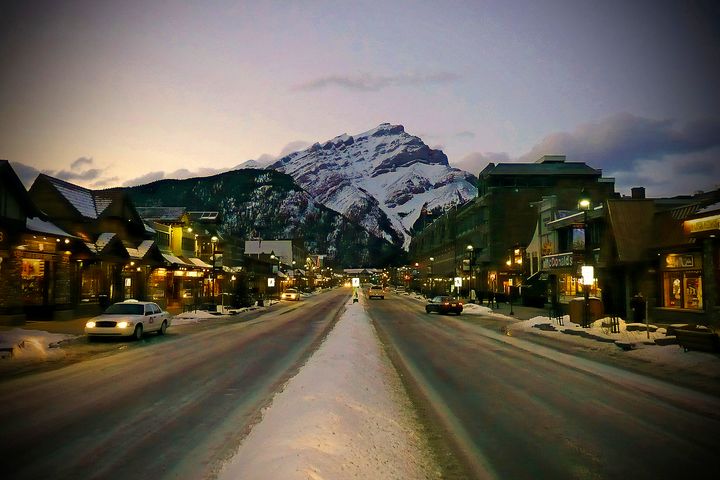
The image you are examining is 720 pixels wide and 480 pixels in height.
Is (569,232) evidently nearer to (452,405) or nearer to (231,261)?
(452,405)

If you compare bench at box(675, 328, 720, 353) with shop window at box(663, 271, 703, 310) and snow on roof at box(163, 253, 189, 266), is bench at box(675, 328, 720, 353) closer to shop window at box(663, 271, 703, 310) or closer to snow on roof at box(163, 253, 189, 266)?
shop window at box(663, 271, 703, 310)

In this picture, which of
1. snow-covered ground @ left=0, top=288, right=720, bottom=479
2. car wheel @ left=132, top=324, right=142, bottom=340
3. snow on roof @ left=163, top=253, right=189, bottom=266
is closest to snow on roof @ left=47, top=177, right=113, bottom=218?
snow on roof @ left=163, top=253, right=189, bottom=266

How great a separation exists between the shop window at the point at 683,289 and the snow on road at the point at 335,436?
2145cm

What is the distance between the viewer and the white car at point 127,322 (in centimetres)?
2200

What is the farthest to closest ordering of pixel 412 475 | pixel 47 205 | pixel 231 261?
pixel 231 261 → pixel 47 205 → pixel 412 475

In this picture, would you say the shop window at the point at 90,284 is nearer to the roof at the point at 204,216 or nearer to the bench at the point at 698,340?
the roof at the point at 204,216

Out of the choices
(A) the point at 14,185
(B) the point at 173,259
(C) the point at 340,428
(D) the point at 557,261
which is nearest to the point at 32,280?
(A) the point at 14,185

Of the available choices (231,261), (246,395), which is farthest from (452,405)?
(231,261)

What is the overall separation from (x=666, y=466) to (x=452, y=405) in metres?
4.36

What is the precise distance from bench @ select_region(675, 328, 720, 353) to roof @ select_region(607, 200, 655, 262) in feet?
43.6

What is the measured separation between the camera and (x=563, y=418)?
9.62 meters

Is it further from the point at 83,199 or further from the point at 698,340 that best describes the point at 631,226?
the point at 83,199

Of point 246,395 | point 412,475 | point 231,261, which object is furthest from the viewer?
point 231,261

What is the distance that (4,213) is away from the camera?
27984mm
